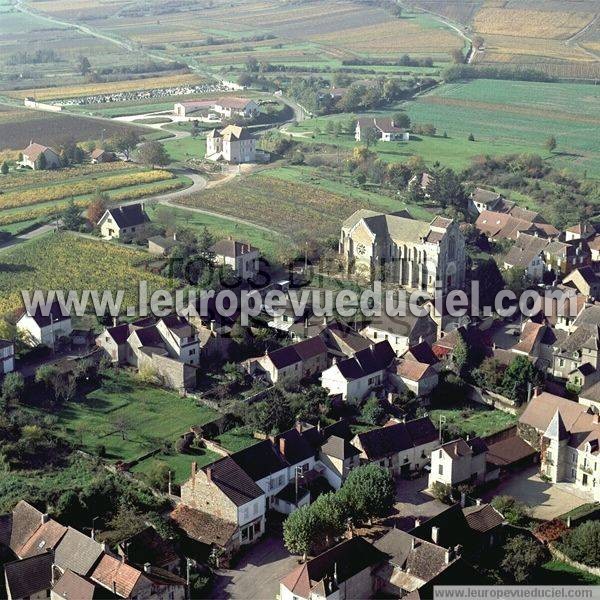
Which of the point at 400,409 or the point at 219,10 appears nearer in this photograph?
the point at 400,409

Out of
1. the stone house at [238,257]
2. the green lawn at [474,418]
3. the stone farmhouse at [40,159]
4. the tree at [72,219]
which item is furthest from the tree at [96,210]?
the green lawn at [474,418]

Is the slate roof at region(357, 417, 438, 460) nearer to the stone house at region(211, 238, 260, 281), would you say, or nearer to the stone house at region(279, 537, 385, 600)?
the stone house at region(279, 537, 385, 600)

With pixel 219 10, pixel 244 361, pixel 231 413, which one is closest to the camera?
pixel 231 413

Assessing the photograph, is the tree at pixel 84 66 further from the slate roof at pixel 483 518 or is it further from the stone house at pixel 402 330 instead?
the slate roof at pixel 483 518

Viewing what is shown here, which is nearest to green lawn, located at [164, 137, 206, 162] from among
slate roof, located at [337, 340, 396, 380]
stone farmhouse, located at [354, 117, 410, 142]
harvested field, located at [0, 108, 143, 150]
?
harvested field, located at [0, 108, 143, 150]

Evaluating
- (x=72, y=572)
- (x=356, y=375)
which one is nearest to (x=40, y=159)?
(x=356, y=375)

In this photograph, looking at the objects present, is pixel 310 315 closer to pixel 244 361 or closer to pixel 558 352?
pixel 244 361

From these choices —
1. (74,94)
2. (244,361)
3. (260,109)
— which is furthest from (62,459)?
(74,94)
